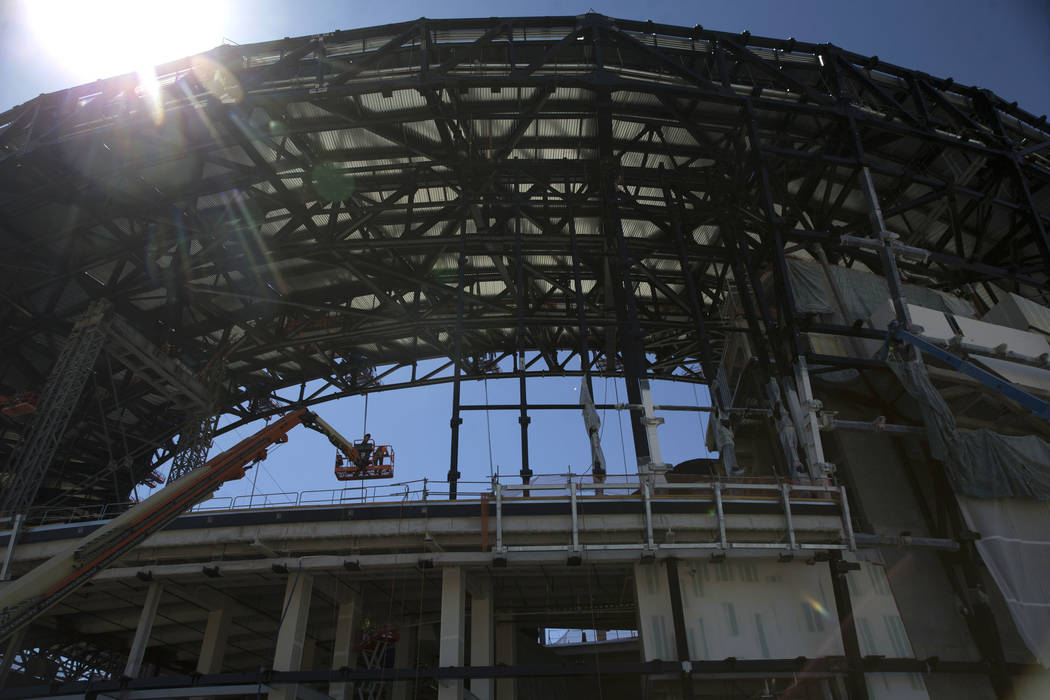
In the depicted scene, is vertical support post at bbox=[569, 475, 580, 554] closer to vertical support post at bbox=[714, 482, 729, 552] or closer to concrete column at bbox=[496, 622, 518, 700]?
vertical support post at bbox=[714, 482, 729, 552]

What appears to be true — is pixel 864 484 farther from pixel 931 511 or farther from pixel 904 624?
pixel 904 624

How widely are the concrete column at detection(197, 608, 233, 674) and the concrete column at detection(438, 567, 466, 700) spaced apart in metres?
7.19

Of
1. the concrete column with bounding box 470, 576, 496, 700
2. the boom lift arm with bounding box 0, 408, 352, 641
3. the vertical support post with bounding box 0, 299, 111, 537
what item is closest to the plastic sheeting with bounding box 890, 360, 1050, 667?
the concrete column with bounding box 470, 576, 496, 700

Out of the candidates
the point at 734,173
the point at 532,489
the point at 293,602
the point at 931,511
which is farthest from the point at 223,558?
the point at 734,173

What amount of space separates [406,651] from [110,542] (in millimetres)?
9416

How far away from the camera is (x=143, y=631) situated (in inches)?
770

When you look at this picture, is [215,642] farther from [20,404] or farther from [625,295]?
[625,295]

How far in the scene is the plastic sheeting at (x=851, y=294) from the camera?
26188 millimetres

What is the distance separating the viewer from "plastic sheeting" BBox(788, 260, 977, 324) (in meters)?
26.2

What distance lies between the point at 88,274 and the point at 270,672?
923 inches

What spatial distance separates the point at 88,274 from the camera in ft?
108

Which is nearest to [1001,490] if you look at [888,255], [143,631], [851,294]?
[888,255]

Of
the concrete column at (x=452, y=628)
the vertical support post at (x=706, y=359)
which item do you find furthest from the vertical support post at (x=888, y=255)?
the concrete column at (x=452, y=628)

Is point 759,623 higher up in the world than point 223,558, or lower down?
lower down
